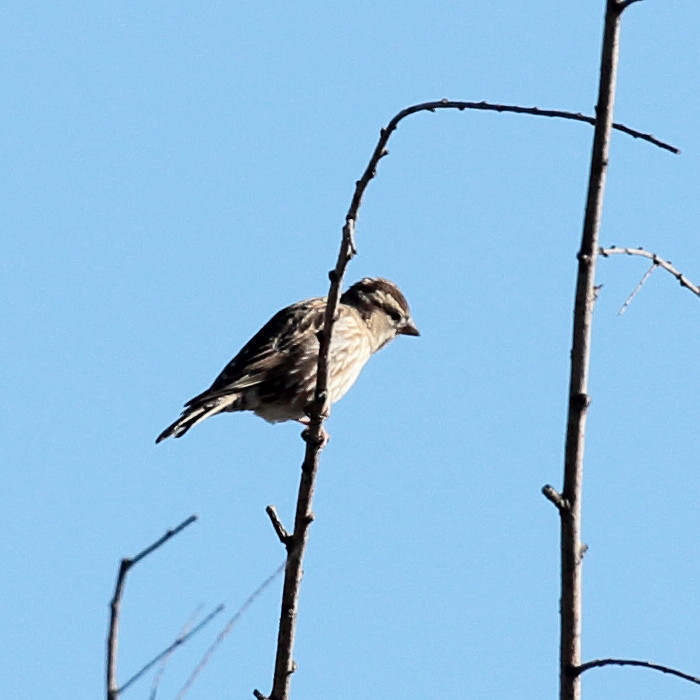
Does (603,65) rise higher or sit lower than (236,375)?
lower

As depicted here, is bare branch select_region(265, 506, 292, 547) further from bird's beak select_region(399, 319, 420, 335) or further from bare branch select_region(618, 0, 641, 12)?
bird's beak select_region(399, 319, 420, 335)

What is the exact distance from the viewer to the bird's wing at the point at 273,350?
8.64m

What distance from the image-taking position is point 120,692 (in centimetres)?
250

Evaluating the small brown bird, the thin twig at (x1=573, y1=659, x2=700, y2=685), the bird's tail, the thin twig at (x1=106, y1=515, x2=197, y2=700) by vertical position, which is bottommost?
the thin twig at (x1=106, y1=515, x2=197, y2=700)

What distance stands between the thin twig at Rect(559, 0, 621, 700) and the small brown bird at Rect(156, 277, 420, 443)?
4.80 m

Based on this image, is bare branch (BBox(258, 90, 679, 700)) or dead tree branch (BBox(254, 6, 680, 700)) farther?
bare branch (BBox(258, 90, 679, 700))

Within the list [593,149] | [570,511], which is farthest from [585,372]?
[593,149]

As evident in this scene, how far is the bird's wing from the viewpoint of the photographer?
28.3 feet

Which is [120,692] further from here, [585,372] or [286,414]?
[286,414]

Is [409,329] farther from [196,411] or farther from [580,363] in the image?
[580,363]

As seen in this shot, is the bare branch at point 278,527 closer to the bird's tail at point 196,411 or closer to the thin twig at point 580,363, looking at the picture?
the thin twig at point 580,363

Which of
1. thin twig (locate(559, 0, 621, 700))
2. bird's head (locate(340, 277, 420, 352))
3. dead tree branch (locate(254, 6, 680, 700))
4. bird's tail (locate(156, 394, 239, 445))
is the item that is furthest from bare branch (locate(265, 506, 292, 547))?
bird's head (locate(340, 277, 420, 352))

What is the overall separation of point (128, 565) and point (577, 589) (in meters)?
1.41

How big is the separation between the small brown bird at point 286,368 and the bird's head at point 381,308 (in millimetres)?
373
